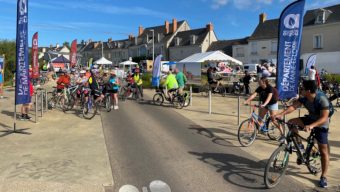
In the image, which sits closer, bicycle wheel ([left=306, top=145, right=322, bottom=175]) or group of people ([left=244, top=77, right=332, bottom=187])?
group of people ([left=244, top=77, right=332, bottom=187])

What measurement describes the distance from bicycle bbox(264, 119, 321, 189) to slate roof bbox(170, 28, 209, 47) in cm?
6211

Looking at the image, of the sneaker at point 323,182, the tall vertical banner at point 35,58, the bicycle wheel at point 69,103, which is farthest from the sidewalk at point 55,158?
the tall vertical banner at point 35,58

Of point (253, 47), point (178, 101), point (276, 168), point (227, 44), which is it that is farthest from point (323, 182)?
point (227, 44)

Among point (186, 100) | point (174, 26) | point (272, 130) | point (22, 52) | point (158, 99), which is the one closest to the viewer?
point (272, 130)

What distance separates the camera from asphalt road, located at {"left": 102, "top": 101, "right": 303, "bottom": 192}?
588 centimetres

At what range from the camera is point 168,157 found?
756 centimetres

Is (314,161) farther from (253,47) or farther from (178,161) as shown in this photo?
(253,47)

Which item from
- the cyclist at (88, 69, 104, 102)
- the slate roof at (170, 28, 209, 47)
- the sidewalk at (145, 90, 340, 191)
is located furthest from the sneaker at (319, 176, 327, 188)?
the slate roof at (170, 28, 209, 47)

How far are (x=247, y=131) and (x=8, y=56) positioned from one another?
30.8 meters

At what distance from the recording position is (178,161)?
7254 millimetres

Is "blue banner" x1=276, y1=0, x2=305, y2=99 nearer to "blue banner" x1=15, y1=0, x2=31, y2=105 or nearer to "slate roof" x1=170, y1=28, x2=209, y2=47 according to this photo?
"blue banner" x1=15, y1=0, x2=31, y2=105

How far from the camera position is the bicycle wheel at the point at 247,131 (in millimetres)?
8672

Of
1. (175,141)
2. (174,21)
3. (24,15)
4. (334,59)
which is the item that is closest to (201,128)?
(175,141)

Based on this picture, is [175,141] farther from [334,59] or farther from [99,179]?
[334,59]
